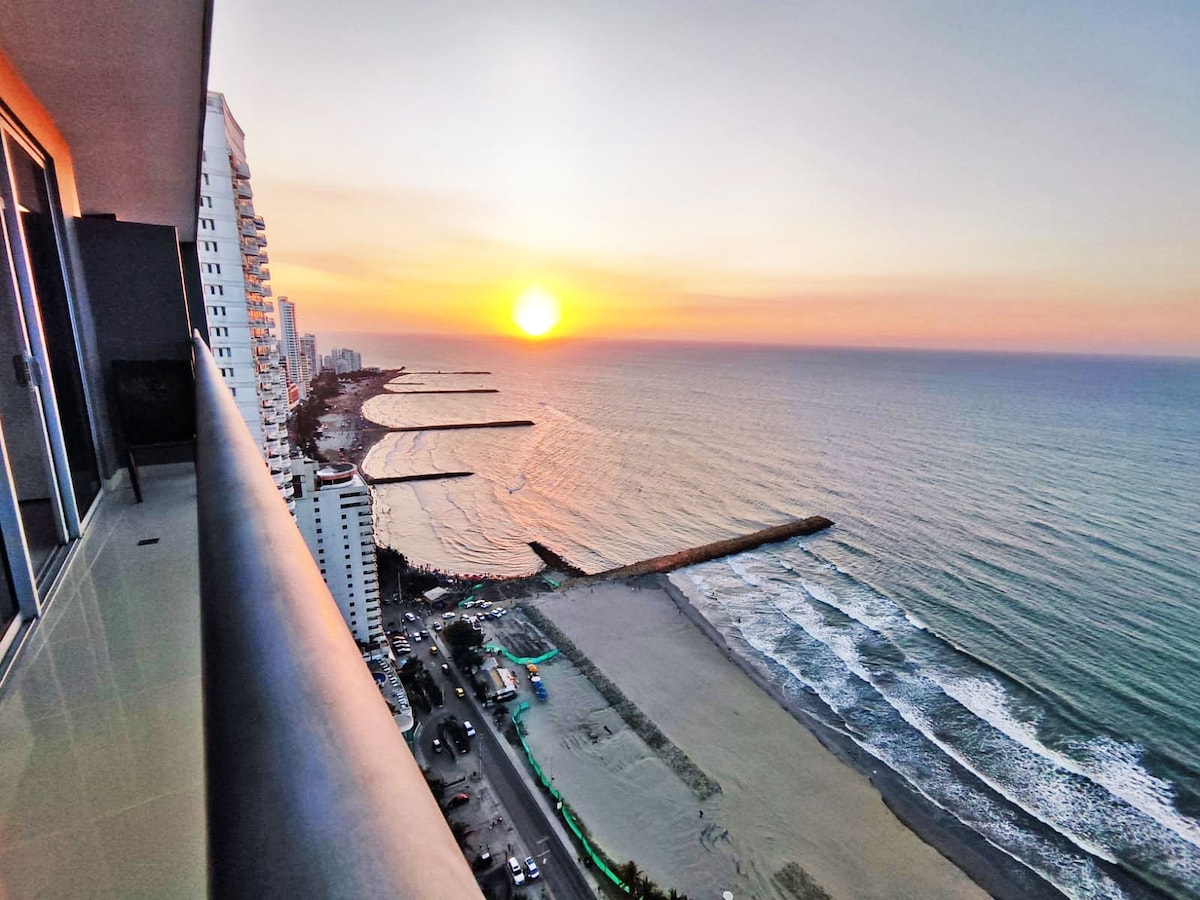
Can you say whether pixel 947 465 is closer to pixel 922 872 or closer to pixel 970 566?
pixel 970 566

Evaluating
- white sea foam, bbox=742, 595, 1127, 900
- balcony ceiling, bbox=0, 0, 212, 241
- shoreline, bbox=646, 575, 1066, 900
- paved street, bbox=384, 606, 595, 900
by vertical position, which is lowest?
paved street, bbox=384, 606, 595, 900

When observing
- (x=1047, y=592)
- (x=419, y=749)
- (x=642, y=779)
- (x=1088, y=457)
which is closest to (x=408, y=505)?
(x=419, y=749)

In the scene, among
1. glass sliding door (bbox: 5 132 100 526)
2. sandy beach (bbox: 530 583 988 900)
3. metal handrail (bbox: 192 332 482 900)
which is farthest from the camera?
sandy beach (bbox: 530 583 988 900)

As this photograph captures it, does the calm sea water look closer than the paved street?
No

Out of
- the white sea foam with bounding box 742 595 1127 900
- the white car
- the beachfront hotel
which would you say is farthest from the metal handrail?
the white sea foam with bounding box 742 595 1127 900

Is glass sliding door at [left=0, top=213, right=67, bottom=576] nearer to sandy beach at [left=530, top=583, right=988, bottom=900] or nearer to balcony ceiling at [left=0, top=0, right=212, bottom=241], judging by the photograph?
balcony ceiling at [left=0, top=0, right=212, bottom=241]

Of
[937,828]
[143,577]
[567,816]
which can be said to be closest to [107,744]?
[143,577]

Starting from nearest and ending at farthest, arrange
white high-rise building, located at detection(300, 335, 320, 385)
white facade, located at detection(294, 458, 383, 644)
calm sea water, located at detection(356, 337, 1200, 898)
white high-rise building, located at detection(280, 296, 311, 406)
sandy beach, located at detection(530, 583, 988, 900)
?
sandy beach, located at detection(530, 583, 988, 900) < calm sea water, located at detection(356, 337, 1200, 898) < white facade, located at detection(294, 458, 383, 644) < white high-rise building, located at detection(280, 296, 311, 406) < white high-rise building, located at detection(300, 335, 320, 385)
